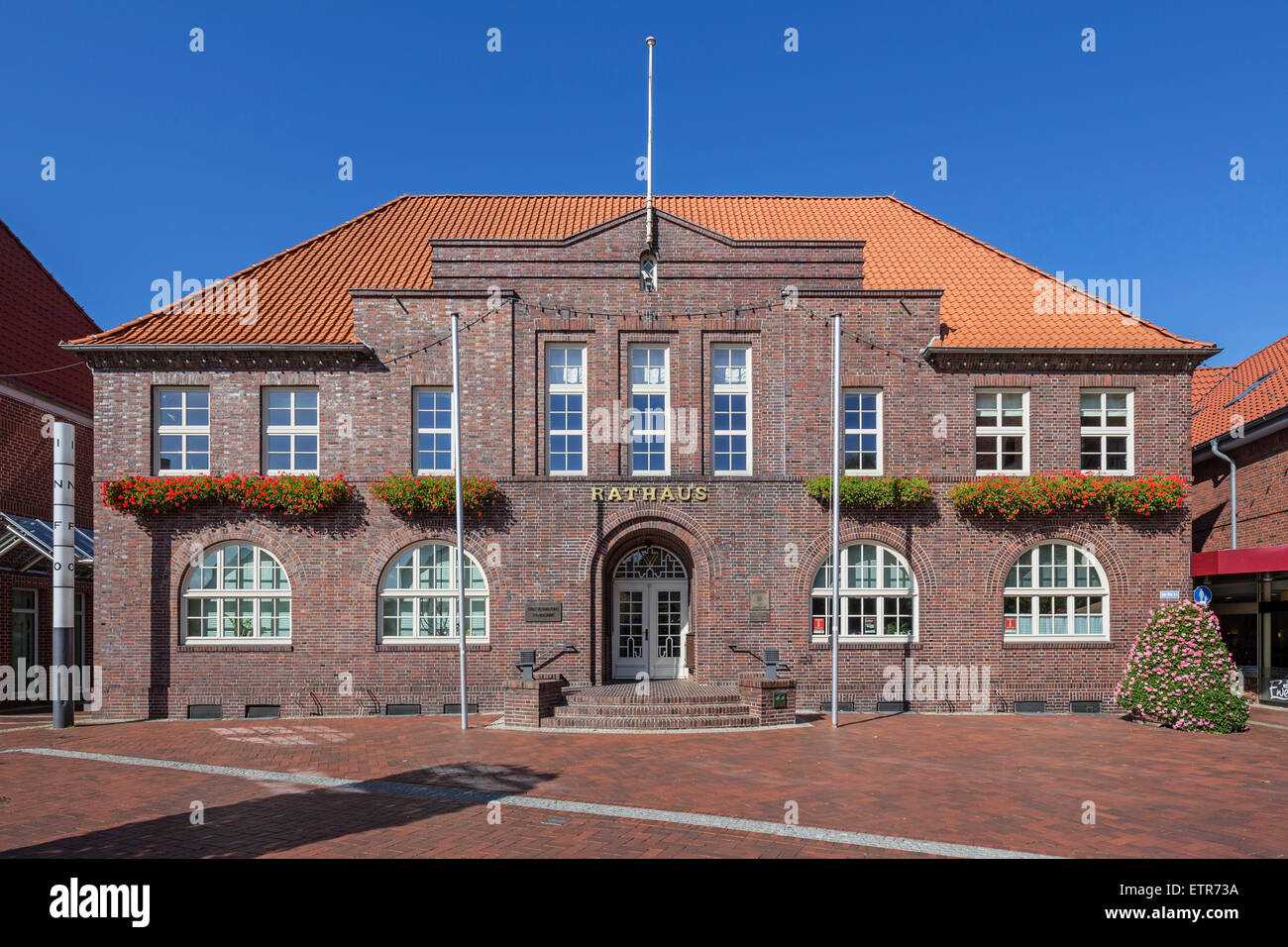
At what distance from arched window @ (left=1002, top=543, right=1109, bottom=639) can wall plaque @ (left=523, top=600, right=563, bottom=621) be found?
30.1 ft

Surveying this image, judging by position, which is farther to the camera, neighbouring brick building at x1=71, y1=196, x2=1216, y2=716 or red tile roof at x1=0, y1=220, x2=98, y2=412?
red tile roof at x1=0, y1=220, x2=98, y2=412

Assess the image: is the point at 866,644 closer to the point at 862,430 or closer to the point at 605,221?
the point at 862,430

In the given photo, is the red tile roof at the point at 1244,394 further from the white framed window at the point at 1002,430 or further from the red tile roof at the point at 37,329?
the red tile roof at the point at 37,329

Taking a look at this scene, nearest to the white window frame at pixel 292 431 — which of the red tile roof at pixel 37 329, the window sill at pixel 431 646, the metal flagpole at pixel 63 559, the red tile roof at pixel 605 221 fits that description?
the red tile roof at pixel 605 221

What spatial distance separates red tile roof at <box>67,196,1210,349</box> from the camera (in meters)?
18.2

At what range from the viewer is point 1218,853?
7.85m

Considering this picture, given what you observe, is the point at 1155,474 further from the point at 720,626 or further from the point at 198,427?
the point at 198,427

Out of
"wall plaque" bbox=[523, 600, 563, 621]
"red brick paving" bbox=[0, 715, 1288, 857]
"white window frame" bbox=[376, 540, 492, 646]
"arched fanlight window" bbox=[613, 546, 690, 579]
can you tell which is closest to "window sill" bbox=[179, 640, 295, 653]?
"red brick paving" bbox=[0, 715, 1288, 857]

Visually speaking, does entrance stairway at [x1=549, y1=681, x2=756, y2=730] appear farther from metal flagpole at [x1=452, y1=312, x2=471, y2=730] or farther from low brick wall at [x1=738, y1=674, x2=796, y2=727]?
metal flagpole at [x1=452, y1=312, x2=471, y2=730]

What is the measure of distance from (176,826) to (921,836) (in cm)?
751

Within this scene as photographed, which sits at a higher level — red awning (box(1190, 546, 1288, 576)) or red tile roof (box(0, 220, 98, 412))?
red tile roof (box(0, 220, 98, 412))

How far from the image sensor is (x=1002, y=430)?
1812cm

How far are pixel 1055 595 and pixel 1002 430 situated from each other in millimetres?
3598

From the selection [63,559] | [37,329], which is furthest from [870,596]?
[37,329]
